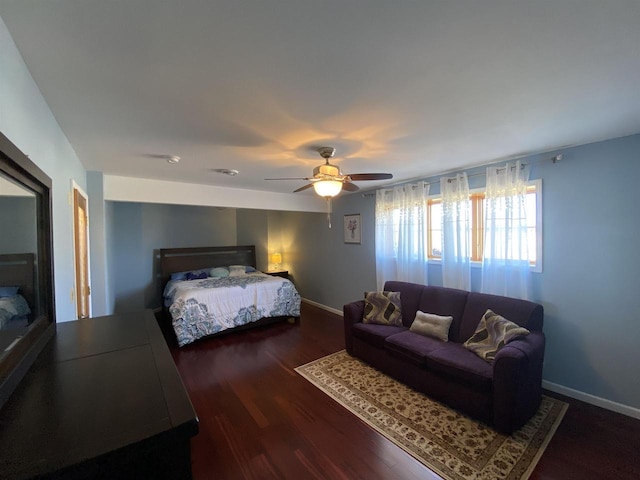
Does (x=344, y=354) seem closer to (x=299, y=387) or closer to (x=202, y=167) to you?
Result: (x=299, y=387)

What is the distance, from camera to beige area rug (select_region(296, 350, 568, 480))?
1.78 m

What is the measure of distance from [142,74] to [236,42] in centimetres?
54

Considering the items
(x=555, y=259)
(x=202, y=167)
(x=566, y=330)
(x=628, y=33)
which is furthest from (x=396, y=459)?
(x=202, y=167)

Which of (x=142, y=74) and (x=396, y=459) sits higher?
(x=142, y=74)

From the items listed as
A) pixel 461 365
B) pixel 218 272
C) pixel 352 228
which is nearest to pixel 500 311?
pixel 461 365

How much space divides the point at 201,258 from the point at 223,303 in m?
2.01

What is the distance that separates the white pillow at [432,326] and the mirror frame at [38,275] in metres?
2.91

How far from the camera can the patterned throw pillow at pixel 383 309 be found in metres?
3.24

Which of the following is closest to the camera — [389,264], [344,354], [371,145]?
[371,145]

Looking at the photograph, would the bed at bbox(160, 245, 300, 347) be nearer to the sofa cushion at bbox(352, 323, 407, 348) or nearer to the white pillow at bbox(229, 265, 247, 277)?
the white pillow at bbox(229, 265, 247, 277)

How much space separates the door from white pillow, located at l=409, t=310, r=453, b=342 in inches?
124

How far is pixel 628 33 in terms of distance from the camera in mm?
1075

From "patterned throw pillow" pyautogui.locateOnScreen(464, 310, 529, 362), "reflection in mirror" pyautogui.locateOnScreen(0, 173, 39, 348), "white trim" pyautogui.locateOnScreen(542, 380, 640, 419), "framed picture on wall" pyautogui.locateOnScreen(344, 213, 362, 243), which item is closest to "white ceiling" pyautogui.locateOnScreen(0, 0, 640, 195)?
"reflection in mirror" pyautogui.locateOnScreen(0, 173, 39, 348)

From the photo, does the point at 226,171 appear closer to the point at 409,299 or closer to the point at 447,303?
the point at 409,299
